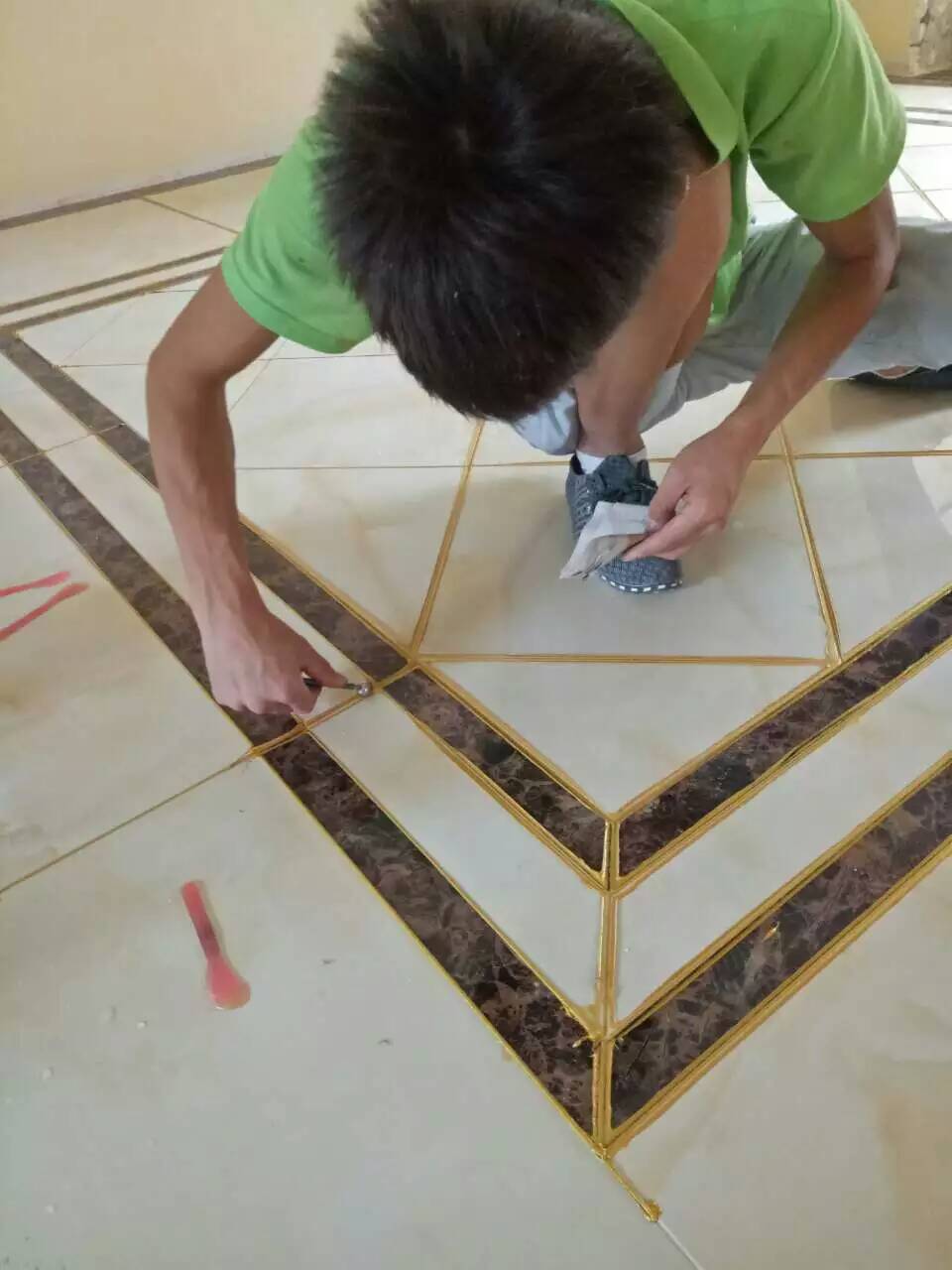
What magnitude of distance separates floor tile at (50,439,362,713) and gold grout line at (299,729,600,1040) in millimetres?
72

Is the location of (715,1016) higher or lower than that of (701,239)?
lower

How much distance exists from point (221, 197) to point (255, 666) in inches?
61.8

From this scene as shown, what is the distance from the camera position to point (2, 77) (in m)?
1.70

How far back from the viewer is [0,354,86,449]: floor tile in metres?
1.15

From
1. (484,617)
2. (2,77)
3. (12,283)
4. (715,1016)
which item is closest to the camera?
(715,1016)

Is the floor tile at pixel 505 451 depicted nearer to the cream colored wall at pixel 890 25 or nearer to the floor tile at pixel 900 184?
the floor tile at pixel 900 184

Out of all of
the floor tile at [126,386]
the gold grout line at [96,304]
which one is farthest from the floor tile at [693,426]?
the gold grout line at [96,304]

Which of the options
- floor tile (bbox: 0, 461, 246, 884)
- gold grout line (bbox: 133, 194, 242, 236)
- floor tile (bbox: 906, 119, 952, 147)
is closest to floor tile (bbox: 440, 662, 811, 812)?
floor tile (bbox: 0, 461, 246, 884)

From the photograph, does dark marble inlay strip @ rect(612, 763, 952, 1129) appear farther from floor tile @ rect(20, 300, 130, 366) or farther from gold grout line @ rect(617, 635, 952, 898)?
floor tile @ rect(20, 300, 130, 366)

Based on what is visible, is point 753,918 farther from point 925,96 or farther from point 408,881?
point 925,96

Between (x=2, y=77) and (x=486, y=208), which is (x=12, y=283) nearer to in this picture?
(x=2, y=77)

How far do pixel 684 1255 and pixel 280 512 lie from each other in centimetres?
75

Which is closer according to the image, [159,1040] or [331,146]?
[331,146]

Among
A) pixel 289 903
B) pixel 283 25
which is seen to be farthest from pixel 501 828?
pixel 283 25
